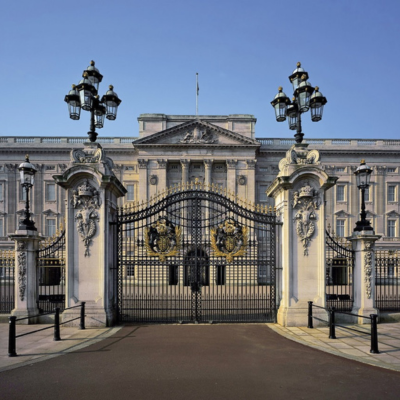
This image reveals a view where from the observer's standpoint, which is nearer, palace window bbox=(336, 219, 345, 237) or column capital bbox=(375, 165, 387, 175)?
palace window bbox=(336, 219, 345, 237)

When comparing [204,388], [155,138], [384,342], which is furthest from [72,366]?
[155,138]

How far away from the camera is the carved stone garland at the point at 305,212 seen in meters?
12.0

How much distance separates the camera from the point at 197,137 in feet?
156

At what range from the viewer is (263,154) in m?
50.0

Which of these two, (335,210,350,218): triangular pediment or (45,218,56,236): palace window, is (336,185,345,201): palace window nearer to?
(335,210,350,218): triangular pediment

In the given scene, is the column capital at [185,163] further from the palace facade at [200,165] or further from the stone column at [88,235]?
the stone column at [88,235]

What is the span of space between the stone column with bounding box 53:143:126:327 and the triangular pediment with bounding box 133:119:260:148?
3553 centimetres

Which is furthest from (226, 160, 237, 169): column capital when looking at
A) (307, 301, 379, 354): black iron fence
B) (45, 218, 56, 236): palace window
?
(307, 301, 379, 354): black iron fence

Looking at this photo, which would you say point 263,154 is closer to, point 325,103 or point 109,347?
point 325,103

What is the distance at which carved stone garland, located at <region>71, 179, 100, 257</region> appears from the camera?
11820mm

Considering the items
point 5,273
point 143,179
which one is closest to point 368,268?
point 5,273

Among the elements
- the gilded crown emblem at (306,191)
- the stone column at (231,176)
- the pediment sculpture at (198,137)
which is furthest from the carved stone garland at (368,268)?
the pediment sculpture at (198,137)

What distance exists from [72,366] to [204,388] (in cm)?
298

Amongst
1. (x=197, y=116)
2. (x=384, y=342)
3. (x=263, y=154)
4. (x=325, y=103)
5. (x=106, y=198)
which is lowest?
(x=384, y=342)
